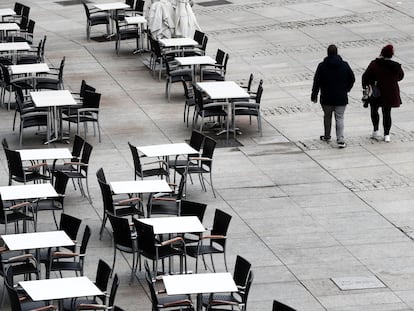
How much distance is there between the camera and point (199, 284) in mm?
14625

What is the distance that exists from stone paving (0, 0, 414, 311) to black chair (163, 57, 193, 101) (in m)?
0.32

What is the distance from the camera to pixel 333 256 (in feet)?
58.5

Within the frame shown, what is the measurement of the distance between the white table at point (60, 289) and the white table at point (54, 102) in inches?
354

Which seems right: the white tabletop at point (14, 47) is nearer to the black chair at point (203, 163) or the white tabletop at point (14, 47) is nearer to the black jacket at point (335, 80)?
the black jacket at point (335, 80)

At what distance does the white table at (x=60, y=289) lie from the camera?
47.0ft

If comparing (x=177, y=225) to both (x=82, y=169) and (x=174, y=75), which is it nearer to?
(x=82, y=169)

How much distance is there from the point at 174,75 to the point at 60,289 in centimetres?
1378

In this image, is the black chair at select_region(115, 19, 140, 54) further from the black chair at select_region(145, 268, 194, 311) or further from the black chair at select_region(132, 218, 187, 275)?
the black chair at select_region(145, 268, 194, 311)

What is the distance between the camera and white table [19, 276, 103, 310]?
47.0 feet

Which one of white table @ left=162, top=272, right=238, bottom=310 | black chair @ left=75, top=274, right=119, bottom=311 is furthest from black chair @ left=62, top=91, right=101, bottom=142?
white table @ left=162, top=272, right=238, bottom=310

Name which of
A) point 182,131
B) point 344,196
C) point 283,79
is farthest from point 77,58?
point 344,196

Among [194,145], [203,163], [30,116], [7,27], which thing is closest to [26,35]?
[7,27]

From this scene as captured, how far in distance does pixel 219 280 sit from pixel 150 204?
4.25 m

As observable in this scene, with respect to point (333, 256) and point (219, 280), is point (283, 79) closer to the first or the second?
point (333, 256)
